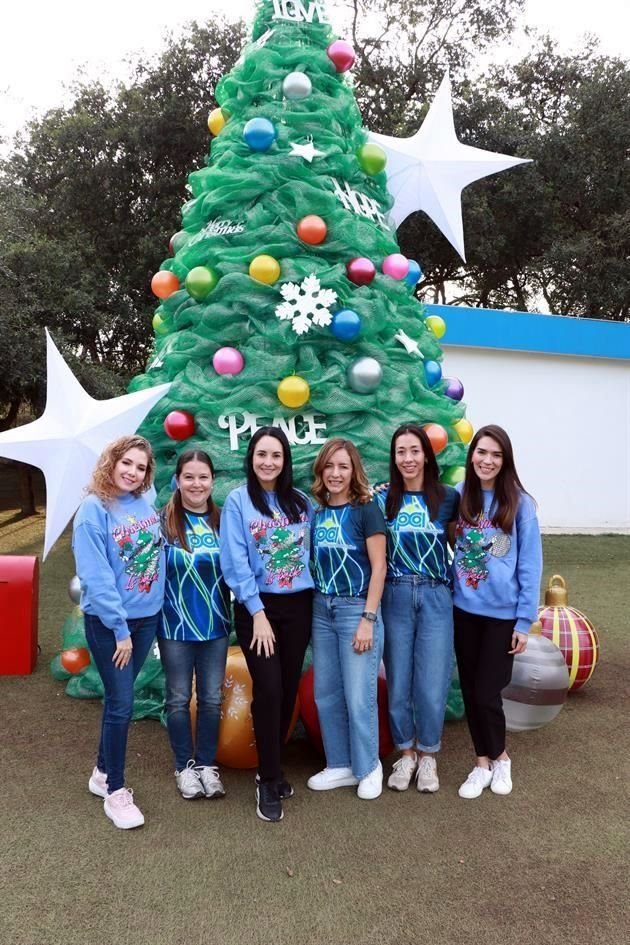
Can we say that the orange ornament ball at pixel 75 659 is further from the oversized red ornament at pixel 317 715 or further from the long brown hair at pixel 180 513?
the long brown hair at pixel 180 513

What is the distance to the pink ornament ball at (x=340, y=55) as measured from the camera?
4.29 m

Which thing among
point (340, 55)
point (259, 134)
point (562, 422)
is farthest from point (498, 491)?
point (562, 422)

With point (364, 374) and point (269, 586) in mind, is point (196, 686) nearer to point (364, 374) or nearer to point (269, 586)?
point (269, 586)

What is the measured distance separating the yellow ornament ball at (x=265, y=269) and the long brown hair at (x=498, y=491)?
1.42 meters

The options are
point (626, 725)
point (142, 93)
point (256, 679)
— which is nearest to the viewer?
point (256, 679)

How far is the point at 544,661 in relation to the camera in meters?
3.74

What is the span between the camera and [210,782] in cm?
313

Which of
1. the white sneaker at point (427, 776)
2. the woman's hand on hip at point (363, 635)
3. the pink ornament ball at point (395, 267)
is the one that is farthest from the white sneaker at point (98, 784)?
the pink ornament ball at point (395, 267)

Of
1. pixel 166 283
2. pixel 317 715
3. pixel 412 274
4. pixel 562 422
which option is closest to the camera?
pixel 317 715

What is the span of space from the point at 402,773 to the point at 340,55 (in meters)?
3.86

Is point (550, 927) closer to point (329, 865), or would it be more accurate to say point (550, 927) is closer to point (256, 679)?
point (329, 865)

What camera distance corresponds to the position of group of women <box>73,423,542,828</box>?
2939 mm

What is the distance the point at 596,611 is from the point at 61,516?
499cm

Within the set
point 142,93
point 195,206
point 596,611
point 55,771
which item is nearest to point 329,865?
point 55,771
